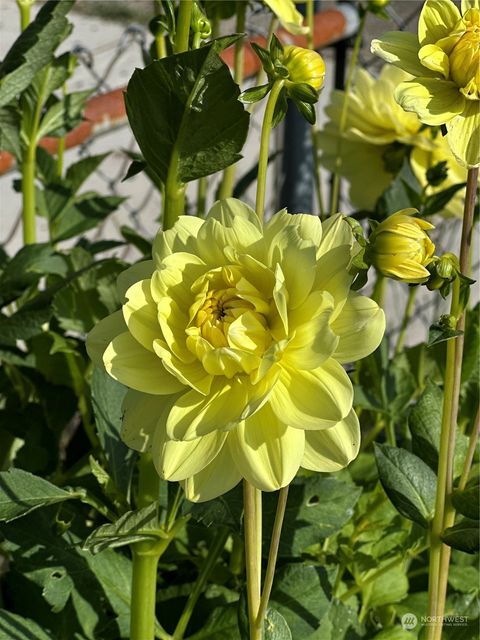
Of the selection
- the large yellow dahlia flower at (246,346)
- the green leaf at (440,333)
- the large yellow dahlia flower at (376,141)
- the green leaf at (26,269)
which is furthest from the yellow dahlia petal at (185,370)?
the large yellow dahlia flower at (376,141)

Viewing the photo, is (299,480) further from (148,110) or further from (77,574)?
(148,110)

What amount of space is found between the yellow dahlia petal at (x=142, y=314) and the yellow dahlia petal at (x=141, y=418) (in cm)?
3

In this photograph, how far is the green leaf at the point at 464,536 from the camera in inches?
18.6

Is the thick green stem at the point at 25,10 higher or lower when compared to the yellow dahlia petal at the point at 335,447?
higher

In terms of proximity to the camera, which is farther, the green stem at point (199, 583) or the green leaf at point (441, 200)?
the green leaf at point (441, 200)

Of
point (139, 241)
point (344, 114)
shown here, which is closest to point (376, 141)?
point (344, 114)

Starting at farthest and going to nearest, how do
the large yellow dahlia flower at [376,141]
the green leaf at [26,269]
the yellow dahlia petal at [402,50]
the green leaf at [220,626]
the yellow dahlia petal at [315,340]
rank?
the large yellow dahlia flower at [376,141], the green leaf at [26,269], the green leaf at [220,626], the yellow dahlia petal at [402,50], the yellow dahlia petal at [315,340]

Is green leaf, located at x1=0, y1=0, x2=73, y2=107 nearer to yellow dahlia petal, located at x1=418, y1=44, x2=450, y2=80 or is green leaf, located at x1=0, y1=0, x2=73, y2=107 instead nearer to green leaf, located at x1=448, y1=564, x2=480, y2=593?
yellow dahlia petal, located at x1=418, y1=44, x2=450, y2=80

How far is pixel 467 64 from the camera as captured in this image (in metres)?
0.47

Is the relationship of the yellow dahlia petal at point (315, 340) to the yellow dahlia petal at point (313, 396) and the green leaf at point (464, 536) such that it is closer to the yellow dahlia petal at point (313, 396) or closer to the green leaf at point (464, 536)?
the yellow dahlia petal at point (313, 396)

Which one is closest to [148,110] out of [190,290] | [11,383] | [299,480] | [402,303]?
[190,290]

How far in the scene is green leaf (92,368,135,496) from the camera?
58 centimetres

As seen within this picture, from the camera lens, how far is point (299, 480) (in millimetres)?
607

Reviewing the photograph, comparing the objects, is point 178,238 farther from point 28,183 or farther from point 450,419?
point 28,183
